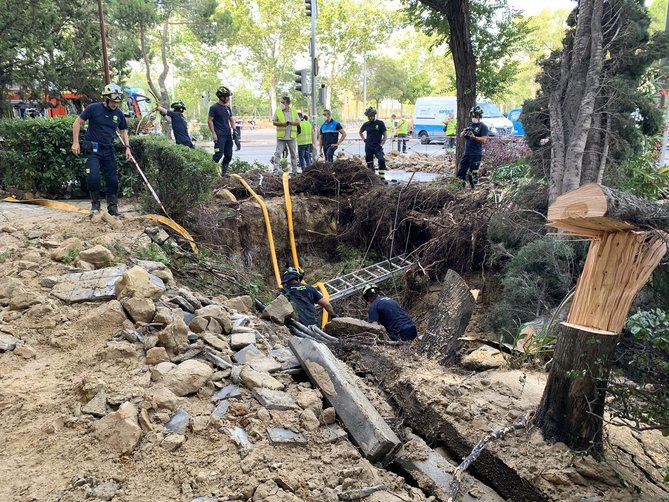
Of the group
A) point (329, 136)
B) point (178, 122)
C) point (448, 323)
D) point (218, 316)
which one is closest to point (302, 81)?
point (329, 136)

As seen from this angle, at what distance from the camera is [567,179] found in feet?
23.6

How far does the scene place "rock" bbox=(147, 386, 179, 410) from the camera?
9.97ft

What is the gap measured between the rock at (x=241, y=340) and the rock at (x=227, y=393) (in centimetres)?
62

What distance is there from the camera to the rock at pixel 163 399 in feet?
9.97

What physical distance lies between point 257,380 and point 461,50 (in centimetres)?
1007

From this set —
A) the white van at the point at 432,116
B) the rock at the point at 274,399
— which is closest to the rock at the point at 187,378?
the rock at the point at 274,399

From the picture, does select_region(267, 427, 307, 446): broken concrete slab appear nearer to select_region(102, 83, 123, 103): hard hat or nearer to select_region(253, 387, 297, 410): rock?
select_region(253, 387, 297, 410): rock

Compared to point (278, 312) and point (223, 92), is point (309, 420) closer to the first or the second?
point (278, 312)

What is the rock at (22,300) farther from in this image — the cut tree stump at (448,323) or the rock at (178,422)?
the cut tree stump at (448,323)

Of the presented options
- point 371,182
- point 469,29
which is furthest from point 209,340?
point 469,29

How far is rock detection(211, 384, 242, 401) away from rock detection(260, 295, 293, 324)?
1.88m

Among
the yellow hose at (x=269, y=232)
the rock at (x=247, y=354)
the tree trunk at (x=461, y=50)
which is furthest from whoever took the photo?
the tree trunk at (x=461, y=50)

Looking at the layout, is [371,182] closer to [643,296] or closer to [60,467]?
[643,296]

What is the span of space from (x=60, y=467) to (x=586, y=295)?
9.90ft
